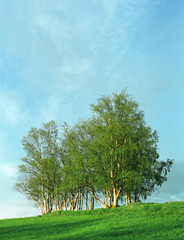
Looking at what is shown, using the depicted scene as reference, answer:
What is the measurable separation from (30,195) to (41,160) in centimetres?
592

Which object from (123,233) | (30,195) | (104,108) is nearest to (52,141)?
(30,195)

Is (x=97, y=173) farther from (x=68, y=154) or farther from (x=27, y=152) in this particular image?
(x=27, y=152)

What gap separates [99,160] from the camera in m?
31.4

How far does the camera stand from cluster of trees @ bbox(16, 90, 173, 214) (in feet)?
102

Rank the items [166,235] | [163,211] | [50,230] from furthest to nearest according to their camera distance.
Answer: [163,211] → [50,230] → [166,235]

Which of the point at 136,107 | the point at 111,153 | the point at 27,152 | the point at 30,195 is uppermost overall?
the point at 136,107

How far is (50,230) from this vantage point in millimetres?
18797

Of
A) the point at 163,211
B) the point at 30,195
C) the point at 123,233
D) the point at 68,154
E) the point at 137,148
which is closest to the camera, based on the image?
the point at 123,233

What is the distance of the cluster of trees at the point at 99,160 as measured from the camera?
30969 mm

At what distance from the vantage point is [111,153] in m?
30.8

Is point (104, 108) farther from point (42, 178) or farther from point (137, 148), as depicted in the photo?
point (42, 178)

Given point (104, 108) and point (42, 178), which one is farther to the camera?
point (42, 178)

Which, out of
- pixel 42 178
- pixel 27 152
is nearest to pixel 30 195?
pixel 42 178

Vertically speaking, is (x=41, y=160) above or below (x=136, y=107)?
below
